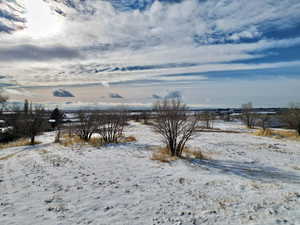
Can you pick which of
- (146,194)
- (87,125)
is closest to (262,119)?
(87,125)

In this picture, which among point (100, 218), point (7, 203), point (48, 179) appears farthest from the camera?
point (48, 179)

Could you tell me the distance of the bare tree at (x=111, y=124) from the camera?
17.5 m

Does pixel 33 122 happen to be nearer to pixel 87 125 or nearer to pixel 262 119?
pixel 87 125

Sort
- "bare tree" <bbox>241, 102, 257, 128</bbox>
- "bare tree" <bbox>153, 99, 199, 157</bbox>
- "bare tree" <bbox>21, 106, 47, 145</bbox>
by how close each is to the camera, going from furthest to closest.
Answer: "bare tree" <bbox>241, 102, 257, 128</bbox>
"bare tree" <bbox>21, 106, 47, 145</bbox>
"bare tree" <bbox>153, 99, 199, 157</bbox>

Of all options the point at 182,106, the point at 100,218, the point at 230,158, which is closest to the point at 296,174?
the point at 230,158

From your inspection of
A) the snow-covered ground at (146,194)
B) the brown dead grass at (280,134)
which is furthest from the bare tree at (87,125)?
the brown dead grass at (280,134)

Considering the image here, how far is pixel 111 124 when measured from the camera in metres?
17.7

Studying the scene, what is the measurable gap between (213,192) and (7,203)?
21.2ft

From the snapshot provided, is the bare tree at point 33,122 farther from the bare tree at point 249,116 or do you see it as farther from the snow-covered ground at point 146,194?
the bare tree at point 249,116

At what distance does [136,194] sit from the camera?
19.0ft

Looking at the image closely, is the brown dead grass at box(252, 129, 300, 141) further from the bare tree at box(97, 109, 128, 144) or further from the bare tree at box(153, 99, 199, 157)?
the bare tree at box(97, 109, 128, 144)

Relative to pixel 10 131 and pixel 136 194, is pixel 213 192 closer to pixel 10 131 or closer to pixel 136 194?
pixel 136 194

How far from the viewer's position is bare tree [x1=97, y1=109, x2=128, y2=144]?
17477 mm

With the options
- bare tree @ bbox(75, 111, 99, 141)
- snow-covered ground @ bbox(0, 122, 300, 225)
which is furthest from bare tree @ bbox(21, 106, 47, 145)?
snow-covered ground @ bbox(0, 122, 300, 225)
